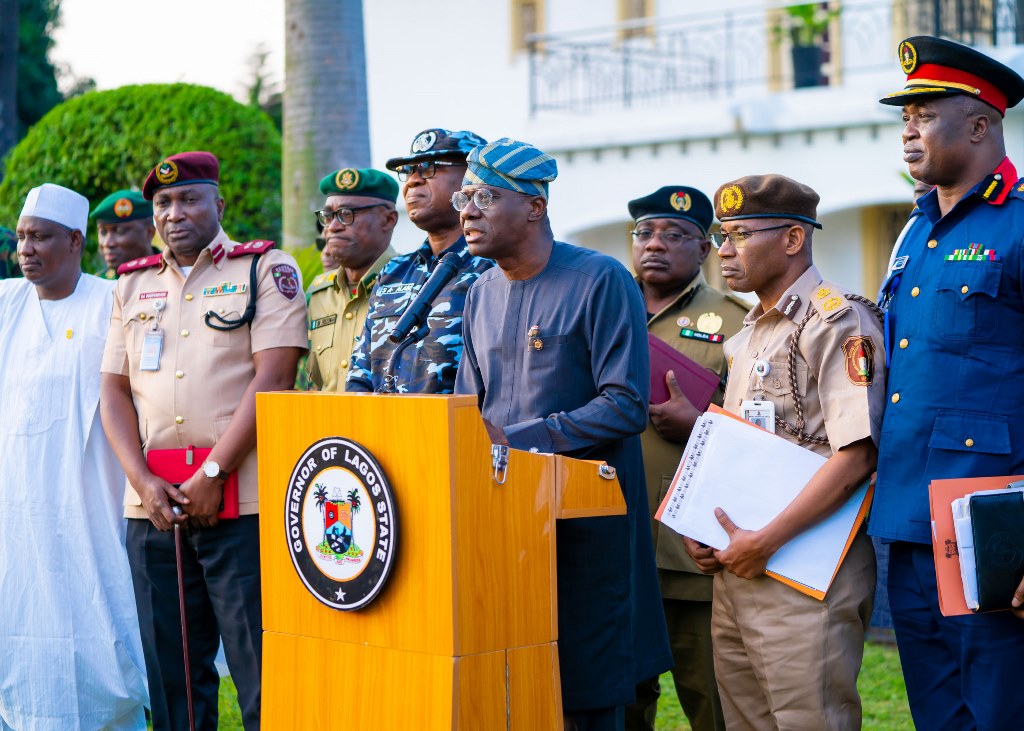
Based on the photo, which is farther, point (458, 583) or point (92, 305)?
point (92, 305)

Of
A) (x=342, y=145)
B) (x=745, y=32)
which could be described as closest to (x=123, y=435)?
(x=342, y=145)

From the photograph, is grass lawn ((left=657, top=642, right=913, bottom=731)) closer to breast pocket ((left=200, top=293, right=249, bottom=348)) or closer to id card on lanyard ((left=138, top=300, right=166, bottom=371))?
breast pocket ((left=200, top=293, right=249, bottom=348))

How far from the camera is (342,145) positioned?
10320 mm

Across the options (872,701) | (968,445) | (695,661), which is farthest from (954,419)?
(872,701)

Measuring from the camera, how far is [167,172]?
511 cm

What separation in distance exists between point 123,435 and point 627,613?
2.26 metres

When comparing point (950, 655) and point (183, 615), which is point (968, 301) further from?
point (183, 615)

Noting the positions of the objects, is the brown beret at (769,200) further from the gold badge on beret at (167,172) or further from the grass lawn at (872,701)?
the grass lawn at (872,701)

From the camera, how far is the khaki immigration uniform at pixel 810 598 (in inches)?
148

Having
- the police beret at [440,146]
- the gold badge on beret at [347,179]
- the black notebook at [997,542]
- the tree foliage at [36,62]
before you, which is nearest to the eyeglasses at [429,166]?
the police beret at [440,146]

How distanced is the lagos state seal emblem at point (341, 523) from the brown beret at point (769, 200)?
142 centimetres

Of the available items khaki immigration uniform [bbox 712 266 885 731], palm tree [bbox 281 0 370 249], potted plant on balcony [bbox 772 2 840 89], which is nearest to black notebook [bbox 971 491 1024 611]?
khaki immigration uniform [bbox 712 266 885 731]

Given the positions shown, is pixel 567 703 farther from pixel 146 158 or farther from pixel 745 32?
pixel 745 32

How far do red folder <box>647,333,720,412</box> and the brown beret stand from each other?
0.93m
